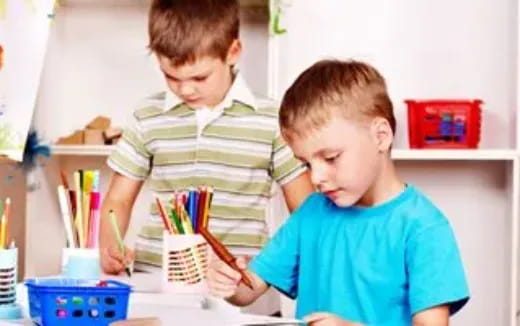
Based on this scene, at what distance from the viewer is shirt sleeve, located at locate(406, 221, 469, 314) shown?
1056mm

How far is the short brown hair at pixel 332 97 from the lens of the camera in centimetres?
111

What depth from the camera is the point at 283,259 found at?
1206 millimetres

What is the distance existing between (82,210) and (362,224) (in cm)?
31

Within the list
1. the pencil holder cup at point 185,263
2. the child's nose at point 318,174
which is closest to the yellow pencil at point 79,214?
the pencil holder cup at point 185,263

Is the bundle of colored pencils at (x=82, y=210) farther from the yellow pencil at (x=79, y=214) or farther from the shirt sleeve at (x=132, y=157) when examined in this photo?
the shirt sleeve at (x=132, y=157)

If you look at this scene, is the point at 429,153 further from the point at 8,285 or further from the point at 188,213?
the point at 8,285

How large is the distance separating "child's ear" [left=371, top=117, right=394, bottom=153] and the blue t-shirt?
58 mm

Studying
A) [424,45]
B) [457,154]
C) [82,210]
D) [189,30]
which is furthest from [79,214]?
[424,45]

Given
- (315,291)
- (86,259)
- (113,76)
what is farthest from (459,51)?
(86,259)

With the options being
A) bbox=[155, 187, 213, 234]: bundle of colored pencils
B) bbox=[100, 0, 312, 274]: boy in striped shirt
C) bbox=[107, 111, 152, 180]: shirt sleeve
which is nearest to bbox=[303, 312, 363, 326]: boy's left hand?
bbox=[155, 187, 213, 234]: bundle of colored pencils

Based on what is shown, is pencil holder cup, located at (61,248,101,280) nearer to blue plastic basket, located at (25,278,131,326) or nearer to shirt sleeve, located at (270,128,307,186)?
blue plastic basket, located at (25,278,131,326)

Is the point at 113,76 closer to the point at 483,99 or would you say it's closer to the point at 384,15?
the point at 384,15

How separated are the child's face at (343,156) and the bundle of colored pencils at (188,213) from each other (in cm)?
16

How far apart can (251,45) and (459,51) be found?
0.50 meters
